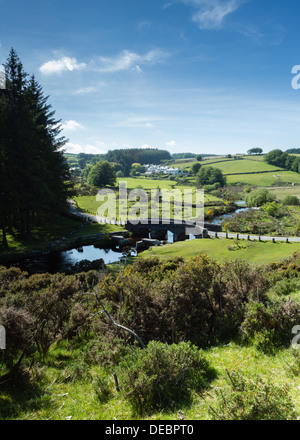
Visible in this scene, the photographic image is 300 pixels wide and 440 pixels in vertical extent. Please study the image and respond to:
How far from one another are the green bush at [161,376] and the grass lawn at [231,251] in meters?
20.4

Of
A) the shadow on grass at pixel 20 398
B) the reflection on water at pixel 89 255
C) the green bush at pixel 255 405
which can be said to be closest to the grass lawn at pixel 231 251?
the reflection on water at pixel 89 255

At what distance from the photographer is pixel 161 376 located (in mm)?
5645

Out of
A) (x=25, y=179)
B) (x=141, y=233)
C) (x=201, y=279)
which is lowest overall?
(x=141, y=233)

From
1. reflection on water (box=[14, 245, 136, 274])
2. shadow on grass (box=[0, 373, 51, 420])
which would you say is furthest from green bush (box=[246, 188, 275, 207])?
shadow on grass (box=[0, 373, 51, 420])

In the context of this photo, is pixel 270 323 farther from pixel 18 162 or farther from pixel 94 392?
pixel 18 162

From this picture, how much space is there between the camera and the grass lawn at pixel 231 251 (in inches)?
1057

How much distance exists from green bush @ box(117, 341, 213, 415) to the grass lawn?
67.1 ft

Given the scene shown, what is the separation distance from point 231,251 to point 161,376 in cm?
2533

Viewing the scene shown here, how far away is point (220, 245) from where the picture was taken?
32156 mm

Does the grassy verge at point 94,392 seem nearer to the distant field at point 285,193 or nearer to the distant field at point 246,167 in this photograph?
the distant field at point 285,193

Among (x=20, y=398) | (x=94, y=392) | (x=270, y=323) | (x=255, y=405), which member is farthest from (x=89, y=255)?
(x=255, y=405)

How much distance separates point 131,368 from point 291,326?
4952mm
